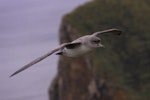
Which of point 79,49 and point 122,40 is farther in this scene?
point 122,40

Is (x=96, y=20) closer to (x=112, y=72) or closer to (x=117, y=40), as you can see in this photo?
(x=117, y=40)

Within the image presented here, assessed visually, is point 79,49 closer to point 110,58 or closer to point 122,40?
point 110,58

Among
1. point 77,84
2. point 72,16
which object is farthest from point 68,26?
point 77,84

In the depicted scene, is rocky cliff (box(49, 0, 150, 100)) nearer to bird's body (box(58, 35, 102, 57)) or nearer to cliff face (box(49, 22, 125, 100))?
cliff face (box(49, 22, 125, 100))

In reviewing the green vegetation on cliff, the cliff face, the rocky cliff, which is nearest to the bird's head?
the rocky cliff

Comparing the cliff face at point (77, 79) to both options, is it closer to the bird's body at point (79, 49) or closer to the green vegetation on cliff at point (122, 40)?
the green vegetation on cliff at point (122, 40)

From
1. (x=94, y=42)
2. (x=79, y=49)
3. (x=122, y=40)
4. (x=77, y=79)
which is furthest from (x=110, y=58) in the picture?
(x=79, y=49)
